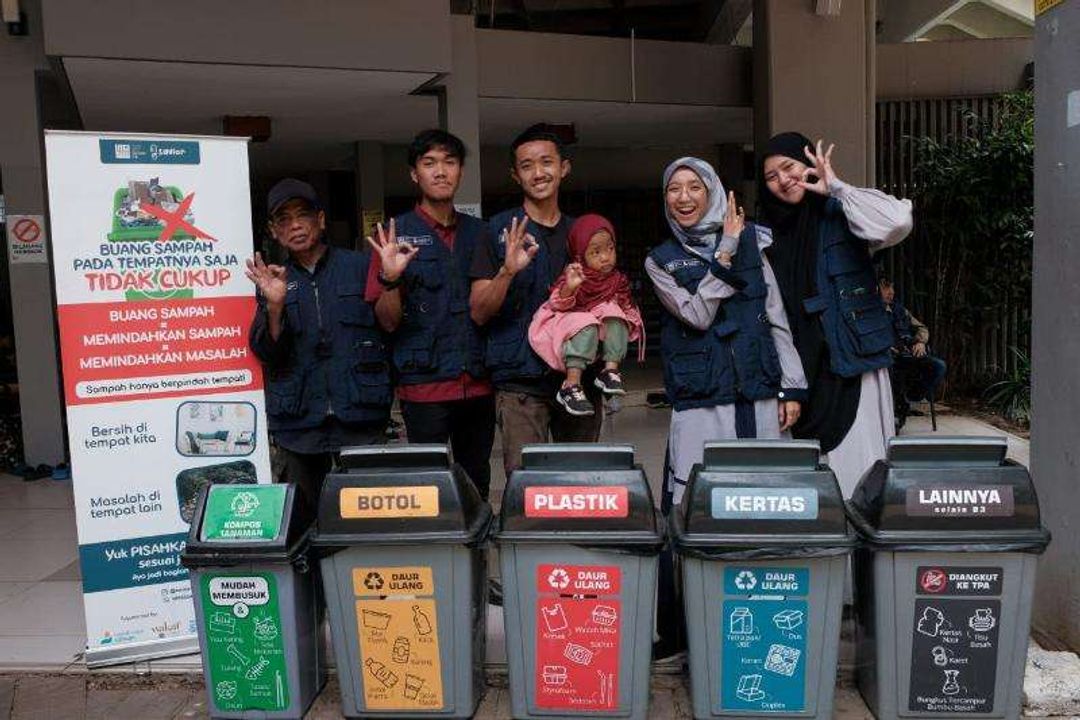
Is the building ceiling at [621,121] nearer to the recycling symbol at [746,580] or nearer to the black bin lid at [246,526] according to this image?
the black bin lid at [246,526]

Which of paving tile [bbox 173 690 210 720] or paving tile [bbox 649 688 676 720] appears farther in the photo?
paving tile [bbox 173 690 210 720]

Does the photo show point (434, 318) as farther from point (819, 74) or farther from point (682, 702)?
point (819, 74)

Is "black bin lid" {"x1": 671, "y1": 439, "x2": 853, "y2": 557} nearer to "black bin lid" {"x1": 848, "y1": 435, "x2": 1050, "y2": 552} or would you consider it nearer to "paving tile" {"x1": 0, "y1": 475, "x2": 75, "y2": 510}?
"black bin lid" {"x1": 848, "y1": 435, "x2": 1050, "y2": 552}

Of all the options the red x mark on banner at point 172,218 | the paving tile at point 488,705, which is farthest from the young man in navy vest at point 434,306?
the paving tile at point 488,705

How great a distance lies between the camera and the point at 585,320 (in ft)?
10.7

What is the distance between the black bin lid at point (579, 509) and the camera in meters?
2.67

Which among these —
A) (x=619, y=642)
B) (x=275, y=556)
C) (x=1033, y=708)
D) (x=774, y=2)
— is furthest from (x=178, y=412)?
(x=774, y=2)

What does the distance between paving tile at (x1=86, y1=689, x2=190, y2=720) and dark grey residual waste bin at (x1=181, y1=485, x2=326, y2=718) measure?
427mm

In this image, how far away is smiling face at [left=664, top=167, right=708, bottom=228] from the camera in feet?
10.4

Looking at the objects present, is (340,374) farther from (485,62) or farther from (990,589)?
(485,62)

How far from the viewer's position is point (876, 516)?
2672 mm

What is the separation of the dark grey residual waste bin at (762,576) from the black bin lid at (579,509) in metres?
0.13

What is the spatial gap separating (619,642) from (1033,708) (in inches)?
54.6

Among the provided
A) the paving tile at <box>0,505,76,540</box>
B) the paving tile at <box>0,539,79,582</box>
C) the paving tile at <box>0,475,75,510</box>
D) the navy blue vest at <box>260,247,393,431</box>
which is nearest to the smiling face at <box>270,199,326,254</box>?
the navy blue vest at <box>260,247,393,431</box>
